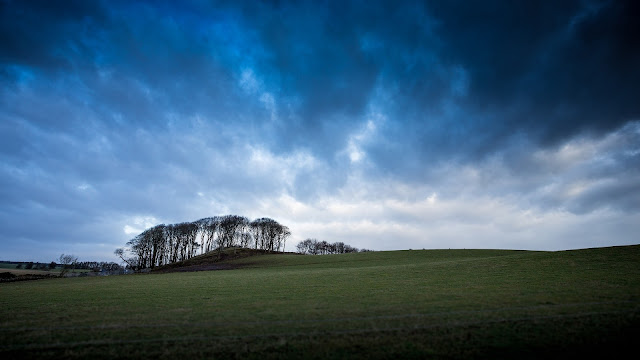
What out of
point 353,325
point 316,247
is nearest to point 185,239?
point 316,247

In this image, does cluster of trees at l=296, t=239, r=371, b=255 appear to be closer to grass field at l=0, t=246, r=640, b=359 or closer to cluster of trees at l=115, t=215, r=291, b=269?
cluster of trees at l=115, t=215, r=291, b=269

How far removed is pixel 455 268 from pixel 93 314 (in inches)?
1356

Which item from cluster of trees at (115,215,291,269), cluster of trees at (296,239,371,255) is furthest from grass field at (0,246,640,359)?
cluster of trees at (296,239,371,255)

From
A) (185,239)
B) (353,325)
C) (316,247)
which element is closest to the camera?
(353,325)

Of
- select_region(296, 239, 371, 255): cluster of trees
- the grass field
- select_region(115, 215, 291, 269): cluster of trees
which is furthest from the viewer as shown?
select_region(296, 239, 371, 255): cluster of trees

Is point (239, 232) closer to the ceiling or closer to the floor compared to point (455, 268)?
closer to the ceiling

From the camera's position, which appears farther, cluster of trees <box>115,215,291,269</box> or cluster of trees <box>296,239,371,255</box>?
cluster of trees <box>296,239,371,255</box>

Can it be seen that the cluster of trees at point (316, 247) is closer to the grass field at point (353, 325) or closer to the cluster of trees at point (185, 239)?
the cluster of trees at point (185, 239)

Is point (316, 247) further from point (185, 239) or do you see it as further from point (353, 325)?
point (353, 325)

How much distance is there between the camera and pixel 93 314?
15930 millimetres

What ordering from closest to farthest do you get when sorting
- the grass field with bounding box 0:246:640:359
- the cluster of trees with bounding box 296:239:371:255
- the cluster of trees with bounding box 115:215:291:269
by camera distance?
the grass field with bounding box 0:246:640:359
the cluster of trees with bounding box 115:215:291:269
the cluster of trees with bounding box 296:239:371:255

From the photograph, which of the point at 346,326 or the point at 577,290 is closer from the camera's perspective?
the point at 346,326

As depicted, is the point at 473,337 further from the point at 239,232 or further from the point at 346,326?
the point at 239,232

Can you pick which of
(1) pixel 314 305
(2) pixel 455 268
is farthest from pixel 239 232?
(1) pixel 314 305
